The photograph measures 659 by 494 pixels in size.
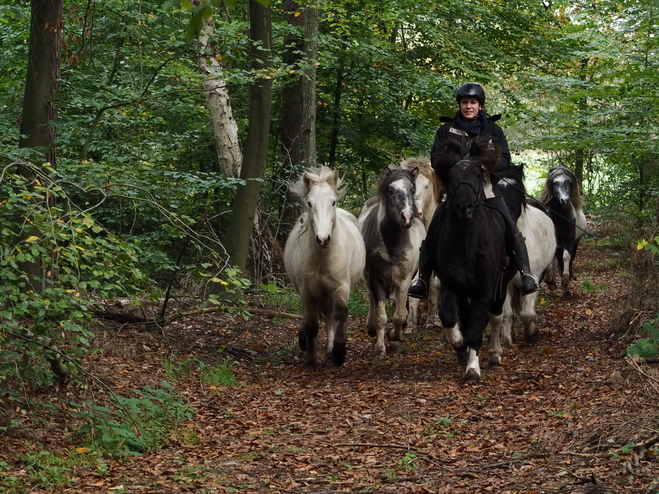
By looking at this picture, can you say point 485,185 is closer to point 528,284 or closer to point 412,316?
point 528,284

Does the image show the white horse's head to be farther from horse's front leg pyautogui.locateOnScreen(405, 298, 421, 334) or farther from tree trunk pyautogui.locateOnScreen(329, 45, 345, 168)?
tree trunk pyautogui.locateOnScreen(329, 45, 345, 168)

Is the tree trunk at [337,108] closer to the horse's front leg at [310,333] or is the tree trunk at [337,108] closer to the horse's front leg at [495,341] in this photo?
the horse's front leg at [310,333]

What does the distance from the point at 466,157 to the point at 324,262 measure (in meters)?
2.10

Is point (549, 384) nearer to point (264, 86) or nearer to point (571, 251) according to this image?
point (264, 86)

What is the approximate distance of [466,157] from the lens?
852 centimetres

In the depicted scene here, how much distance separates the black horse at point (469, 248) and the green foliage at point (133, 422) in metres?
3.04

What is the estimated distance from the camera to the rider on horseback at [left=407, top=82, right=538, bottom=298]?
902cm

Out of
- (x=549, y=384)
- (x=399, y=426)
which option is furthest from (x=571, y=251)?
(x=399, y=426)

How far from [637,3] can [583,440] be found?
1127 cm

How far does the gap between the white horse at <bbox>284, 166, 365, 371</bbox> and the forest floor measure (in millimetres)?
431

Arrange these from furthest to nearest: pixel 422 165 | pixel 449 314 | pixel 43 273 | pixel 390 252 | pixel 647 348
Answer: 1. pixel 422 165
2. pixel 390 252
3. pixel 449 314
4. pixel 647 348
5. pixel 43 273

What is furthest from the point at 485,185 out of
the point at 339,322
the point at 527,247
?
the point at 339,322

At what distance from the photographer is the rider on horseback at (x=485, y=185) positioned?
29.6ft

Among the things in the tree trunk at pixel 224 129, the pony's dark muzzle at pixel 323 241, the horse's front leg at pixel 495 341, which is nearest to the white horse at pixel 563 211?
the horse's front leg at pixel 495 341
